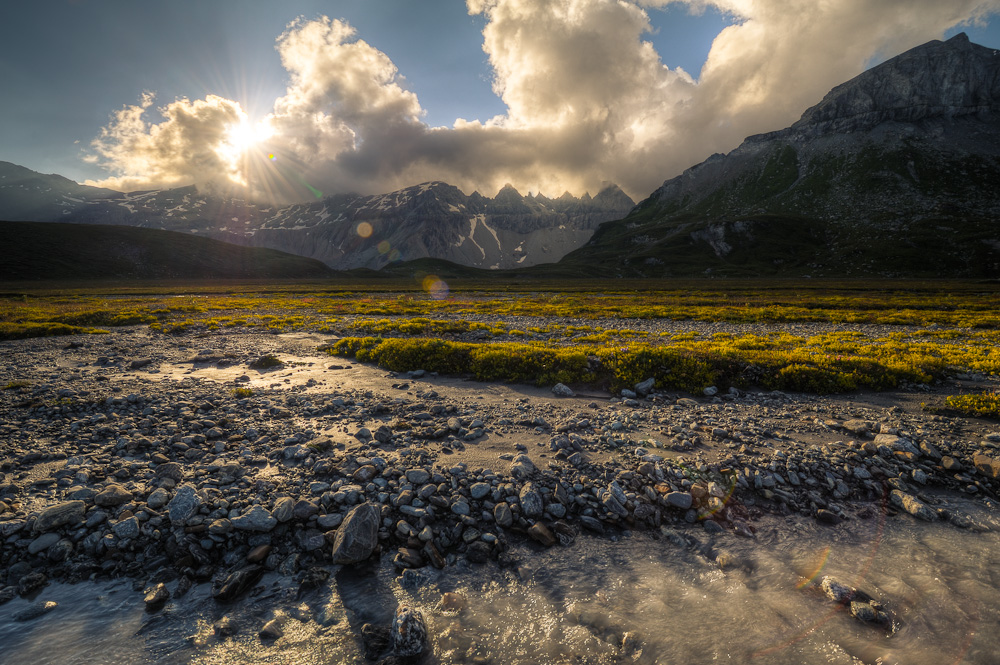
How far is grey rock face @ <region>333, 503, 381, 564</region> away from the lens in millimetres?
5758

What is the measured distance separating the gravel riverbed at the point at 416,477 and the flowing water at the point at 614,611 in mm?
226

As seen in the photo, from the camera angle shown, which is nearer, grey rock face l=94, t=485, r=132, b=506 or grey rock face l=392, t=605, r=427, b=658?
grey rock face l=392, t=605, r=427, b=658

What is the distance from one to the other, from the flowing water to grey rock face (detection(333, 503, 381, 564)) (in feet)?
0.99

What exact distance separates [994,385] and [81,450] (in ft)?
86.9

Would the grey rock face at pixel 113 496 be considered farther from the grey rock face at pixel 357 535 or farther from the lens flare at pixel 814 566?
the lens flare at pixel 814 566

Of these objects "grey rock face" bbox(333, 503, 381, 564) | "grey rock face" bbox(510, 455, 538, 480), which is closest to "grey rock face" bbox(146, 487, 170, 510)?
"grey rock face" bbox(333, 503, 381, 564)

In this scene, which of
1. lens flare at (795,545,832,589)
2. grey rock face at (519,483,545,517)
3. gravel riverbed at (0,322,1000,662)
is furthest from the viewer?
grey rock face at (519,483,545,517)

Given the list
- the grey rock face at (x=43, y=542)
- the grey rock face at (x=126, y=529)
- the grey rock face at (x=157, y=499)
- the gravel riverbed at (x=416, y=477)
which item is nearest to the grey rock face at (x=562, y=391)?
the gravel riverbed at (x=416, y=477)

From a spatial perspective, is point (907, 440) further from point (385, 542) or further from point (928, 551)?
point (385, 542)

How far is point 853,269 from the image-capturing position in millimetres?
174875

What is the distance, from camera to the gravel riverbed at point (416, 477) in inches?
223

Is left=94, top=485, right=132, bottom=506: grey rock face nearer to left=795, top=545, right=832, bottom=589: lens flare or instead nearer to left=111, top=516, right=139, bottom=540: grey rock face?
left=111, top=516, right=139, bottom=540: grey rock face

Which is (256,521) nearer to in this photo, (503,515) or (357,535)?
(357,535)

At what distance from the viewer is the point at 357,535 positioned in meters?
5.95
